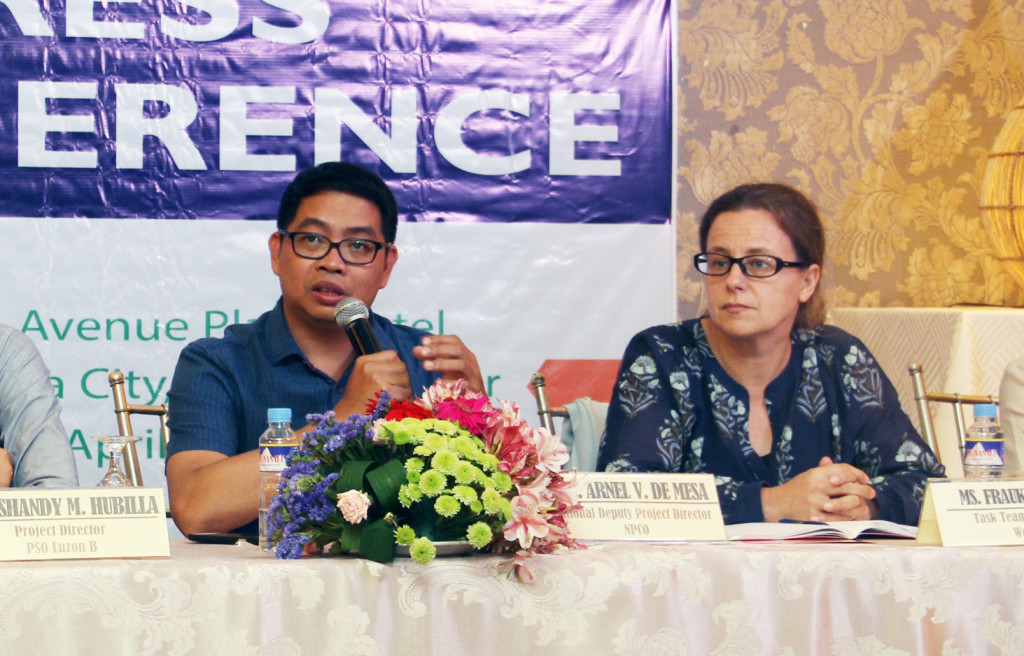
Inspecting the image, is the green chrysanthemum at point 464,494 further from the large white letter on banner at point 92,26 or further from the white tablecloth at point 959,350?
the large white letter on banner at point 92,26

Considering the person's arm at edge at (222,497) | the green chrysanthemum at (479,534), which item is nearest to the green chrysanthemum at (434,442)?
the green chrysanthemum at (479,534)

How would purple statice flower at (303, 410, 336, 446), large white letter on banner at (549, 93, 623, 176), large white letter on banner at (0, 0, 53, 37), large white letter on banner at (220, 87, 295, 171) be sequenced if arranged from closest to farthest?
purple statice flower at (303, 410, 336, 446) → large white letter on banner at (0, 0, 53, 37) → large white letter on banner at (220, 87, 295, 171) → large white letter on banner at (549, 93, 623, 176)

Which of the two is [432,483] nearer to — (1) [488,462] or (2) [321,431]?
(1) [488,462]

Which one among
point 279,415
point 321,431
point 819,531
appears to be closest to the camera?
point 321,431

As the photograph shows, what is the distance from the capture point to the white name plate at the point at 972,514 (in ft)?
5.17

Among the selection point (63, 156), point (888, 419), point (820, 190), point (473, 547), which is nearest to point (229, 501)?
point (473, 547)

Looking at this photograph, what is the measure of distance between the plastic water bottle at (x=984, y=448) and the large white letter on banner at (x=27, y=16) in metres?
2.71

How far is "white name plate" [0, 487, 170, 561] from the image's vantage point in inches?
55.1

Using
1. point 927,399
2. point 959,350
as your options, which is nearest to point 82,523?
point 927,399

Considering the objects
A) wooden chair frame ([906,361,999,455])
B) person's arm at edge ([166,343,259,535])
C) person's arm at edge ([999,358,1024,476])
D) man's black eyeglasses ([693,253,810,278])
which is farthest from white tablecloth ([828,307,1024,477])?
person's arm at edge ([166,343,259,535])

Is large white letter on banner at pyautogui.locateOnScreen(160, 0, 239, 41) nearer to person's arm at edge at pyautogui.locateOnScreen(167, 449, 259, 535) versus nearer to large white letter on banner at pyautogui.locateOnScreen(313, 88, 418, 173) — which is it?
large white letter on banner at pyautogui.locateOnScreen(313, 88, 418, 173)

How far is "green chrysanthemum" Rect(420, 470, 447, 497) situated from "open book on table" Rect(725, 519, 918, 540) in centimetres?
51

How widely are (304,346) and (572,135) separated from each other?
4.62ft

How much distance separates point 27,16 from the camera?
3240mm
